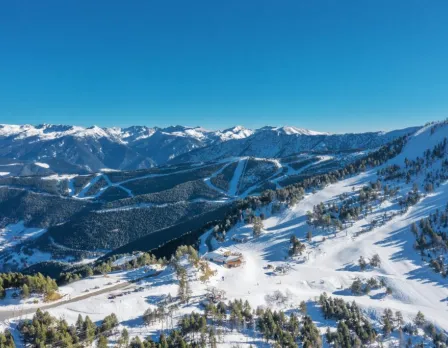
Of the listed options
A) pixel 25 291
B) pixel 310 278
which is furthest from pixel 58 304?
pixel 310 278

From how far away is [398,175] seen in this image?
155 meters

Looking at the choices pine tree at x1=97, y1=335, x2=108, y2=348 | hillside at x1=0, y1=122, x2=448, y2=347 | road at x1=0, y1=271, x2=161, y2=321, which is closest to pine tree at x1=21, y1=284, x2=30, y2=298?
road at x1=0, y1=271, x2=161, y2=321

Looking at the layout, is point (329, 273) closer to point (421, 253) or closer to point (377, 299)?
point (377, 299)

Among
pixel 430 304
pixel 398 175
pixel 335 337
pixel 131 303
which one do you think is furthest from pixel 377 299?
pixel 398 175

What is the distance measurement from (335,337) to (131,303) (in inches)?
1469

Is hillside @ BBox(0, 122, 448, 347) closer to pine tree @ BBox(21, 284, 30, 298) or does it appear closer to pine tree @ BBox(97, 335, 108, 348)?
pine tree @ BBox(97, 335, 108, 348)

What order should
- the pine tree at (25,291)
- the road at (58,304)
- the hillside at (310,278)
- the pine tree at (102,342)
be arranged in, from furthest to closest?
the pine tree at (25,291), the hillside at (310,278), the road at (58,304), the pine tree at (102,342)

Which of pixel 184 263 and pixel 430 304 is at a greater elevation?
pixel 184 263

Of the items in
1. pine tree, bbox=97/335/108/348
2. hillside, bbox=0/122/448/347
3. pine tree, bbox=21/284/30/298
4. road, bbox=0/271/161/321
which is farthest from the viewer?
pine tree, bbox=21/284/30/298

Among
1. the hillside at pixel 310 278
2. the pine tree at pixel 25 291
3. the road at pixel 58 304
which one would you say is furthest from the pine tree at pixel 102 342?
the pine tree at pixel 25 291

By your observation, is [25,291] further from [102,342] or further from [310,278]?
[310,278]

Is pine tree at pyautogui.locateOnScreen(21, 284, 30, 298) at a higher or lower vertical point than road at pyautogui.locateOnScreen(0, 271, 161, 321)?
higher

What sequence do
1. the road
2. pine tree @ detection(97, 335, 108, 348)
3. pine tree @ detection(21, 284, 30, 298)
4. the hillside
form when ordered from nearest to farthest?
pine tree @ detection(97, 335, 108, 348) < the road < the hillside < pine tree @ detection(21, 284, 30, 298)

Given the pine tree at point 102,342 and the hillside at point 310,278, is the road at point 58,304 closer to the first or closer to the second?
the hillside at point 310,278
